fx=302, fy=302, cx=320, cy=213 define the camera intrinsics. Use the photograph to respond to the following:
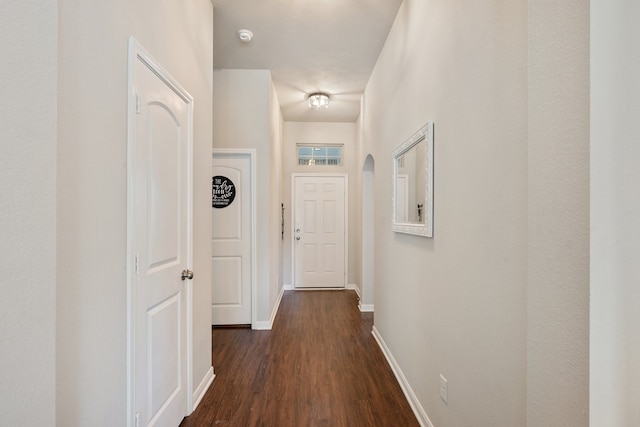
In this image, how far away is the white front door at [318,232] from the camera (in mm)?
5234

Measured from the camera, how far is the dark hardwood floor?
6.25ft

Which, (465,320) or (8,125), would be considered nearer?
(8,125)

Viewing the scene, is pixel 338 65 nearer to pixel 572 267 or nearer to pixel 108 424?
pixel 572 267

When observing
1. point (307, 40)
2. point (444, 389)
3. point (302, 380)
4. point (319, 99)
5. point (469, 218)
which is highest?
point (307, 40)

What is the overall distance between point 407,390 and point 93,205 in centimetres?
216

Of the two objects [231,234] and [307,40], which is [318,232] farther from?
[307,40]

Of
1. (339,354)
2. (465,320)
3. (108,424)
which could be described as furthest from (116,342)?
(339,354)

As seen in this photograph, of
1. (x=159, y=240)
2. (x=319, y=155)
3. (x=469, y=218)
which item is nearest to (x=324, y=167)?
(x=319, y=155)

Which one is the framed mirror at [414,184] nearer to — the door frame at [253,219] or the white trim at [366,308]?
the door frame at [253,219]

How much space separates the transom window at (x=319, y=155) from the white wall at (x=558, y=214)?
15.2ft

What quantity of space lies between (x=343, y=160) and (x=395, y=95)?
2.82 m

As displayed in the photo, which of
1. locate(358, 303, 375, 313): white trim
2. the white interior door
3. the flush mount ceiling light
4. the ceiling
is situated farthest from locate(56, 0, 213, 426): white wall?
locate(358, 303, 375, 313): white trim

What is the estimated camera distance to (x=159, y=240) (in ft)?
5.10

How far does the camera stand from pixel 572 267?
0.65 meters
